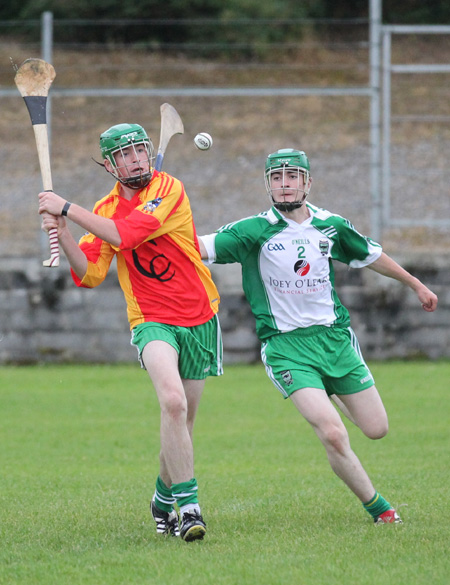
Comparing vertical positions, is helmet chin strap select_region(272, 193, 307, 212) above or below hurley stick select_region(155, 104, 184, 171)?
below

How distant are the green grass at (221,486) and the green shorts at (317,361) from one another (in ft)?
2.77

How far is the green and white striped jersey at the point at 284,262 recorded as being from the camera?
248 inches

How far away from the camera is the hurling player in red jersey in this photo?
5.80m

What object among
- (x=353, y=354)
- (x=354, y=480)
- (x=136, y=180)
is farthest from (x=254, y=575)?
(x=136, y=180)

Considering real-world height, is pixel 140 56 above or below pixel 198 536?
above

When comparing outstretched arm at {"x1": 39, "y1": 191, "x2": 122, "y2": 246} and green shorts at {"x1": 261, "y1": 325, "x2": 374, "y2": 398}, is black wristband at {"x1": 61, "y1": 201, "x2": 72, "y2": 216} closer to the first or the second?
outstretched arm at {"x1": 39, "y1": 191, "x2": 122, "y2": 246}

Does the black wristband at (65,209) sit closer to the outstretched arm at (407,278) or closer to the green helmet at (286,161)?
the green helmet at (286,161)

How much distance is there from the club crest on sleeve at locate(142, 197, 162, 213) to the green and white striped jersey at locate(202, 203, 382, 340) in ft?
1.54

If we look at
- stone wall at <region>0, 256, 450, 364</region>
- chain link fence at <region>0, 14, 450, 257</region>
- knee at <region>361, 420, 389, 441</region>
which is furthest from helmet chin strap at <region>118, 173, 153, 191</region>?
stone wall at <region>0, 256, 450, 364</region>

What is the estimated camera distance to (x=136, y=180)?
609 centimetres

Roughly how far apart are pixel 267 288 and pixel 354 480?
1289 mm

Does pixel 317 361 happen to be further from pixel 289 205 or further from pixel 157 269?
pixel 157 269

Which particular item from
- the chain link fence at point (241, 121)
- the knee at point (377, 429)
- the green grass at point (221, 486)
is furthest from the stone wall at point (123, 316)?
the knee at point (377, 429)

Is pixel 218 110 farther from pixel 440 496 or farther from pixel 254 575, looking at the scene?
pixel 254 575
